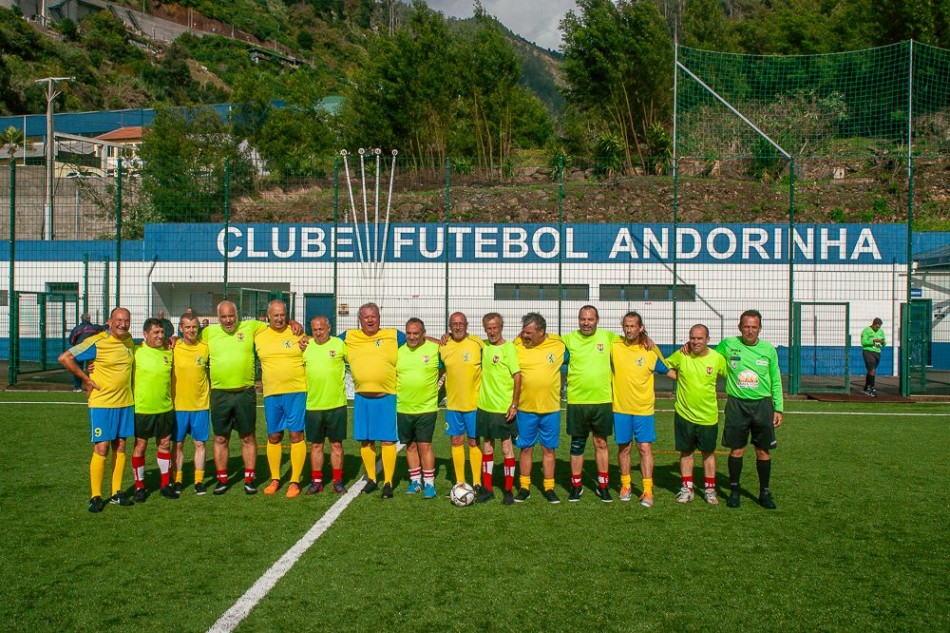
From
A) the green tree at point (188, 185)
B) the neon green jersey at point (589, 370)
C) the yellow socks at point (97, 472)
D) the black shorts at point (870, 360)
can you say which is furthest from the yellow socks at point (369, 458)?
the black shorts at point (870, 360)

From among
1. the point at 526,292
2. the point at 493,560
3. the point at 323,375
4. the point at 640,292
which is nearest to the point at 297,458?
the point at 323,375

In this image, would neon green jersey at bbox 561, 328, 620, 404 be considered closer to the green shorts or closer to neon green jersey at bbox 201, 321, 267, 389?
the green shorts

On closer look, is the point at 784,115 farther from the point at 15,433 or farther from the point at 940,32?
the point at 15,433

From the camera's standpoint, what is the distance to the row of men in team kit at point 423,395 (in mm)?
7219

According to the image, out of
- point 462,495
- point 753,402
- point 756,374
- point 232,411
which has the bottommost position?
point 462,495

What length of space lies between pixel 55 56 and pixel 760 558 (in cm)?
9201

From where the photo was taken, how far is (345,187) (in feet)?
76.5

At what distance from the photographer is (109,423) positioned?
7.08 metres

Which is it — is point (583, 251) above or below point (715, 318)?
above

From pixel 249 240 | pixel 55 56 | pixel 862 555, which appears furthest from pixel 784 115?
pixel 55 56

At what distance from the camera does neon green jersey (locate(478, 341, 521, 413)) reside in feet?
24.0

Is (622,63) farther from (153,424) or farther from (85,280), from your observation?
(153,424)

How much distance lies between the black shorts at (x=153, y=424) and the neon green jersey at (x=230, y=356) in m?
0.52

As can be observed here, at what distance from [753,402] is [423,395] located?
3.10 m
